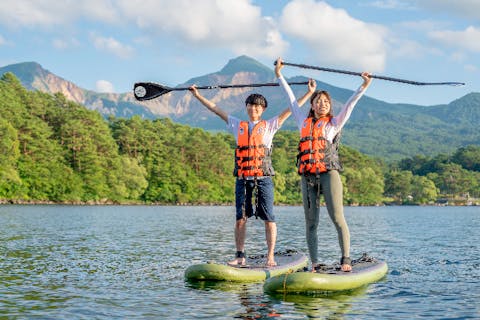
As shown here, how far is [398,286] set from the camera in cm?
1088

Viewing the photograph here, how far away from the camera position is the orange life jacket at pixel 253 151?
11.0m

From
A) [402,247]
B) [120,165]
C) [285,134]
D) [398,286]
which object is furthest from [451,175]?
[398,286]

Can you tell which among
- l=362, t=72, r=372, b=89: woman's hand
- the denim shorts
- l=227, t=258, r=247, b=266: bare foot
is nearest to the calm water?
l=227, t=258, r=247, b=266: bare foot

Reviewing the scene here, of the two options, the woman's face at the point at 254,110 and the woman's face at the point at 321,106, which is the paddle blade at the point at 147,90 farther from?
the woman's face at the point at 321,106

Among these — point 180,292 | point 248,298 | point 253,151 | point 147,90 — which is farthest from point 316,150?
point 147,90

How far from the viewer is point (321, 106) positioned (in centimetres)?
1005

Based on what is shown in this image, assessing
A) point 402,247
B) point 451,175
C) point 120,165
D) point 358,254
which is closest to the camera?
point 358,254

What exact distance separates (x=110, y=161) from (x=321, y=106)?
9645 centimetres

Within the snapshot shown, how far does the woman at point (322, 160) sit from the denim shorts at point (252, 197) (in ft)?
3.71

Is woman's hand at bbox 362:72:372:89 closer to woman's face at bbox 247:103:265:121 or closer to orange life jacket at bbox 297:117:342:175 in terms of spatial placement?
orange life jacket at bbox 297:117:342:175

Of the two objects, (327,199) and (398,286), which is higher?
(327,199)

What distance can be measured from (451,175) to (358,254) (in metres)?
171

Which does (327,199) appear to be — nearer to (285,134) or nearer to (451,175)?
(285,134)

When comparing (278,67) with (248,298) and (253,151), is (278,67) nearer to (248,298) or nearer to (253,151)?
(253,151)
